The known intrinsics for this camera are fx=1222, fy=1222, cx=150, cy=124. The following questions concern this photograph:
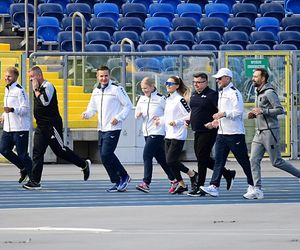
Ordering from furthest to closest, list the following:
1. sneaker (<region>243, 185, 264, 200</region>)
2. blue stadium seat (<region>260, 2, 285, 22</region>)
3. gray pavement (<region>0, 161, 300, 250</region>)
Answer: blue stadium seat (<region>260, 2, 285, 22</region>) → sneaker (<region>243, 185, 264, 200</region>) → gray pavement (<region>0, 161, 300, 250</region>)

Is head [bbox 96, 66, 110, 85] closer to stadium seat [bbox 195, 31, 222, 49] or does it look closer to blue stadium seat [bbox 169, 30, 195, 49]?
blue stadium seat [bbox 169, 30, 195, 49]

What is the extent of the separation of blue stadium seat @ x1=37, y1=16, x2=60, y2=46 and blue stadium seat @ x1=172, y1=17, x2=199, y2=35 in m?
3.21

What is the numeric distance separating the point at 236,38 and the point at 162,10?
254 centimetres

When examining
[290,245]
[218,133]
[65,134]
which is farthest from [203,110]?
[65,134]

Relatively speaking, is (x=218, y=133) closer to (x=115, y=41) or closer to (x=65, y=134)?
(x=65, y=134)

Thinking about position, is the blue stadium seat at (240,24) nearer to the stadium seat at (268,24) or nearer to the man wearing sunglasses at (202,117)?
the stadium seat at (268,24)

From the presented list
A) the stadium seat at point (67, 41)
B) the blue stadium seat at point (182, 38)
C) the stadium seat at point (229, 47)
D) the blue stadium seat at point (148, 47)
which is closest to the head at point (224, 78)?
the blue stadium seat at point (148, 47)

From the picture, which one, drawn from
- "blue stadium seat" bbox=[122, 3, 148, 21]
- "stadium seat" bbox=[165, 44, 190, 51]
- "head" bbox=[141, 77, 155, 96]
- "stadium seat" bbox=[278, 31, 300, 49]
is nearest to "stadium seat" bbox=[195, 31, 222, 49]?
"stadium seat" bbox=[165, 44, 190, 51]

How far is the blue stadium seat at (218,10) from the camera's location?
31.6 metres

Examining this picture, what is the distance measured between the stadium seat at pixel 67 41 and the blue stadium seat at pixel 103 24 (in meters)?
1.60

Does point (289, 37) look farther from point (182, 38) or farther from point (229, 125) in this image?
point (229, 125)

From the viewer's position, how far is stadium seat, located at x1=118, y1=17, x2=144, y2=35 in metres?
29.8

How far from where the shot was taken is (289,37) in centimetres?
2997

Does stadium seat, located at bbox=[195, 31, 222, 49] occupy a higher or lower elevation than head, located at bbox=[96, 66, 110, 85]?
higher
